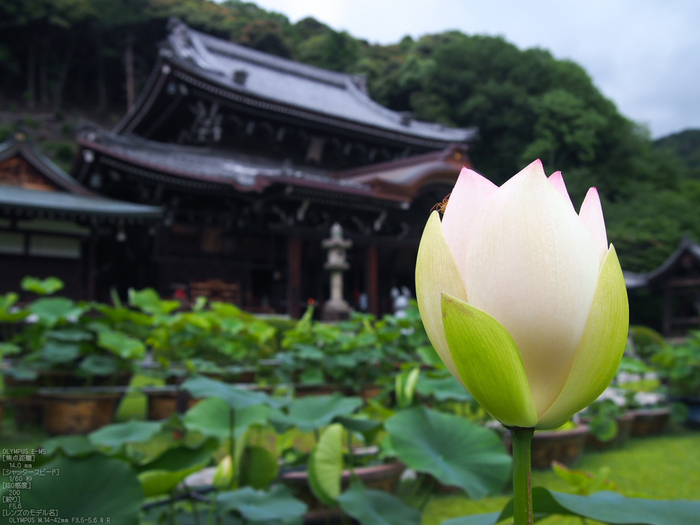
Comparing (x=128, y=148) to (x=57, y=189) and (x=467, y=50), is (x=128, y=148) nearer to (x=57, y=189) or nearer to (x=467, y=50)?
(x=57, y=189)

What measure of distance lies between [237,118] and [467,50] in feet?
58.5

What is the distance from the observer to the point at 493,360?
30cm

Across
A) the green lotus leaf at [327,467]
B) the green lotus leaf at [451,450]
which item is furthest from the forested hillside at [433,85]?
the green lotus leaf at [327,467]

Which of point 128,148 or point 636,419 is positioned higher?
point 128,148

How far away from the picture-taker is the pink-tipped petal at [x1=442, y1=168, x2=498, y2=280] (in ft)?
1.16

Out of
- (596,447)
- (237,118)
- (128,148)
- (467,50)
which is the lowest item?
(596,447)

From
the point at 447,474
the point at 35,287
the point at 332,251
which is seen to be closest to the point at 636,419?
the point at 447,474

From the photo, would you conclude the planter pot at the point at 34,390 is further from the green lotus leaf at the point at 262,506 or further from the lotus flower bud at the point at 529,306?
the lotus flower bud at the point at 529,306

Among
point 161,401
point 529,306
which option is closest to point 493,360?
point 529,306

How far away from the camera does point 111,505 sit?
0.61m

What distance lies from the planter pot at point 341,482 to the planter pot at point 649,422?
259 cm

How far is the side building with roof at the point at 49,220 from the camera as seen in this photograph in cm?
692

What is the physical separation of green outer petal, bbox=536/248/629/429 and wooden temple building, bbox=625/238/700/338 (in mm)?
12822

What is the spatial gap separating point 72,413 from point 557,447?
2478 millimetres
